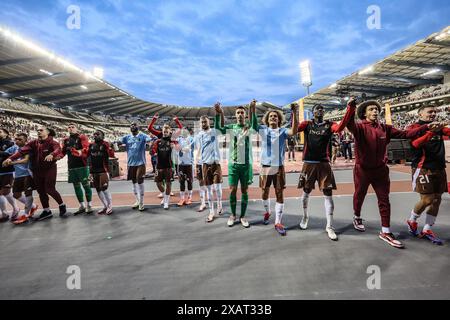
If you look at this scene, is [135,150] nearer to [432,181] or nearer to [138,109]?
[432,181]

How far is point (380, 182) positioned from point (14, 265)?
4.91 m

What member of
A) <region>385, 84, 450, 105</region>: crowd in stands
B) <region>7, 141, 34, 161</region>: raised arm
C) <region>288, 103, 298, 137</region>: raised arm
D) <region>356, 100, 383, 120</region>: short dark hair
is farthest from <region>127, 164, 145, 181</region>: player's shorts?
<region>385, 84, 450, 105</region>: crowd in stands

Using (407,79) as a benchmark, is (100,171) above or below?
below

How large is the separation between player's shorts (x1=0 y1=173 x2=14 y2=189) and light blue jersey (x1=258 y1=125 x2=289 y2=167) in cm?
528

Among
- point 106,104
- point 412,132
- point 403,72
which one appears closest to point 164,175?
point 412,132

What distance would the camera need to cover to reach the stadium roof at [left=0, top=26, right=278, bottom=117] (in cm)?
2003

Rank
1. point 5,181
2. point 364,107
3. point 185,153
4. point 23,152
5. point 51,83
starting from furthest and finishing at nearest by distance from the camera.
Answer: point 51,83, point 185,153, point 5,181, point 23,152, point 364,107

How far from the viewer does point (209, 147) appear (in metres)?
4.53

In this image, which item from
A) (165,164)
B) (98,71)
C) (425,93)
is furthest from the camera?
(98,71)

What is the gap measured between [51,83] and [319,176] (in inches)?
1360

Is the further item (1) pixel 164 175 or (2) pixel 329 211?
Answer: (1) pixel 164 175

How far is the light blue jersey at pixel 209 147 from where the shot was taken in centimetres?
451
